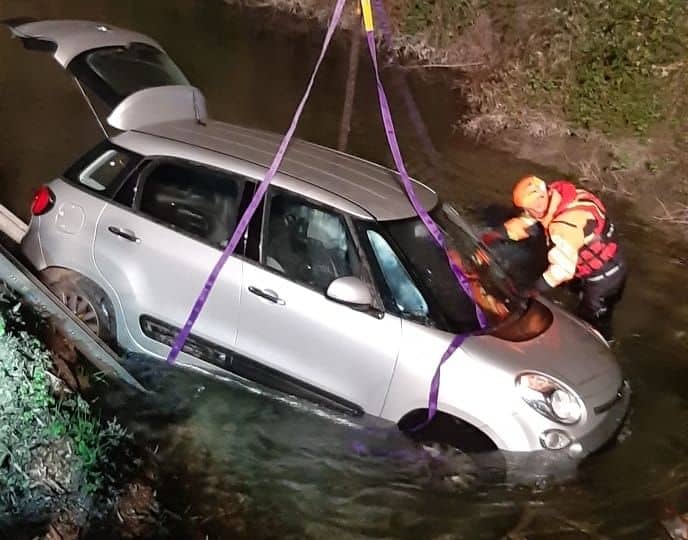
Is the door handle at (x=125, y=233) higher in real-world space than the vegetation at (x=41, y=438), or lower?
higher

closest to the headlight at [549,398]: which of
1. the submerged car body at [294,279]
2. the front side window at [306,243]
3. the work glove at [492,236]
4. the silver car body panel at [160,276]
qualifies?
the submerged car body at [294,279]

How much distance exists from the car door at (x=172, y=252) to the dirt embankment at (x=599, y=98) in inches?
214

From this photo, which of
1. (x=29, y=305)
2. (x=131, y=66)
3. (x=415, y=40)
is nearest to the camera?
(x=29, y=305)

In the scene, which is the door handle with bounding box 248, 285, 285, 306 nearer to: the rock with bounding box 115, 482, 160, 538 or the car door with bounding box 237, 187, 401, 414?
the car door with bounding box 237, 187, 401, 414

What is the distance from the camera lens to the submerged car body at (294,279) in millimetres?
5297

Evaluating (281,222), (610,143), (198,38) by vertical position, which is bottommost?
(198,38)

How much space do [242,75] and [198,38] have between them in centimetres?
305

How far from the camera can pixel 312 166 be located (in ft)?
20.0

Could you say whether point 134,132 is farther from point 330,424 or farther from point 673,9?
point 673,9

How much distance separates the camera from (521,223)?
7.43m

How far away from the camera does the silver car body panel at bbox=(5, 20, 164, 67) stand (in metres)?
6.42

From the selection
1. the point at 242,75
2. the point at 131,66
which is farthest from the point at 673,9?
the point at 131,66

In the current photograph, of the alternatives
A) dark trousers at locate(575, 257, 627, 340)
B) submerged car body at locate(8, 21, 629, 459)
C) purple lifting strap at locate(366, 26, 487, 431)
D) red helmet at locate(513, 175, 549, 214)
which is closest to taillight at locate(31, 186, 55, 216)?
submerged car body at locate(8, 21, 629, 459)

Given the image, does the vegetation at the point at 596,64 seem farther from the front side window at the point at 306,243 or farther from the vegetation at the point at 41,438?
the vegetation at the point at 41,438
